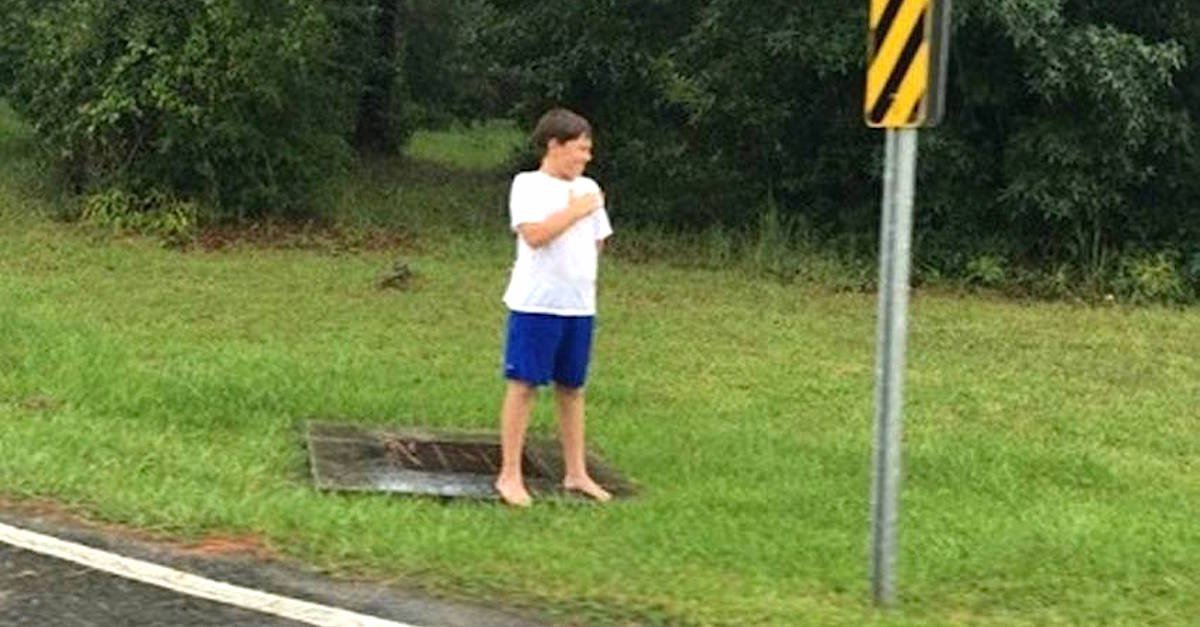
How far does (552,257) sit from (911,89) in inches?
83.3

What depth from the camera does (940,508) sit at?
7320mm

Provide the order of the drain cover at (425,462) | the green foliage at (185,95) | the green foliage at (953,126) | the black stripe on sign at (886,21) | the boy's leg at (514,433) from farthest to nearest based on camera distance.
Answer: the green foliage at (185,95), the green foliage at (953,126), the drain cover at (425,462), the boy's leg at (514,433), the black stripe on sign at (886,21)

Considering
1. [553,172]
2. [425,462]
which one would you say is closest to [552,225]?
[553,172]

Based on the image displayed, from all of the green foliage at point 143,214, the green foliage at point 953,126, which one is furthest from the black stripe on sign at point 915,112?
the green foliage at point 143,214

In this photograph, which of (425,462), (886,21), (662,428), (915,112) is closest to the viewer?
(915,112)

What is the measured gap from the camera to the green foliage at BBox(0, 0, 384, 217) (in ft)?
54.0

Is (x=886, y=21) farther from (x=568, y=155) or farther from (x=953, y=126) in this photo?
(x=953, y=126)

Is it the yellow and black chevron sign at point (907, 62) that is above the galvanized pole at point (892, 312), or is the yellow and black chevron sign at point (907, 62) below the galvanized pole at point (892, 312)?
above

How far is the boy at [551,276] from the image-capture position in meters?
6.83

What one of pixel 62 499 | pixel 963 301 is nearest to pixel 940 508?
pixel 62 499

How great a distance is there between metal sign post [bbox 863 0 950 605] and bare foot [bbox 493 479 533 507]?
6.45ft

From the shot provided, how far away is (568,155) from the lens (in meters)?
6.87

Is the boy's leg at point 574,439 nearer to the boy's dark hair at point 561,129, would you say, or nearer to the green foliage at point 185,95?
the boy's dark hair at point 561,129

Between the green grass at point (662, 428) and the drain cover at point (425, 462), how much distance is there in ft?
0.54
